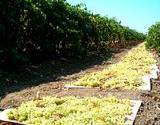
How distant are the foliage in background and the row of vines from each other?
5.24 metres

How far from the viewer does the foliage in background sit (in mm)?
27250

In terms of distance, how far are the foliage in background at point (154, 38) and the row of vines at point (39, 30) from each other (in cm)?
524

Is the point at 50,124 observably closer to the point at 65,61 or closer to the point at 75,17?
the point at 65,61

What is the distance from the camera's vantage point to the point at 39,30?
16234 mm

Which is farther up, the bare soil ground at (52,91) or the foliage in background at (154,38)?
the foliage in background at (154,38)

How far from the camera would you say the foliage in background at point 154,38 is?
27.2 metres

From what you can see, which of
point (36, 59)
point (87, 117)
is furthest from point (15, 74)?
point (87, 117)

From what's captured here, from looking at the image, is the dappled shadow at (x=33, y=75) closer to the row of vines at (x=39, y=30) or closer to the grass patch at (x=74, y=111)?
the row of vines at (x=39, y=30)

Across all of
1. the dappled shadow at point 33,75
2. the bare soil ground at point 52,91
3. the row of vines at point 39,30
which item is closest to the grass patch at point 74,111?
the bare soil ground at point 52,91

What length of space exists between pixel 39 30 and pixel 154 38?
1303 cm

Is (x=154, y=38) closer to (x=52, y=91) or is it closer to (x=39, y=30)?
(x=39, y=30)

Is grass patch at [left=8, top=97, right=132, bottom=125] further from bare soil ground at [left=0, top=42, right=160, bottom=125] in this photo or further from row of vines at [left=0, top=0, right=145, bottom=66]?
row of vines at [left=0, top=0, right=145, bottom=66]

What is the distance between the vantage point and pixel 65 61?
18.6m

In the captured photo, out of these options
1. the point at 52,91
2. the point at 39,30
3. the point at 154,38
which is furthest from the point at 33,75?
the point at 154,38
